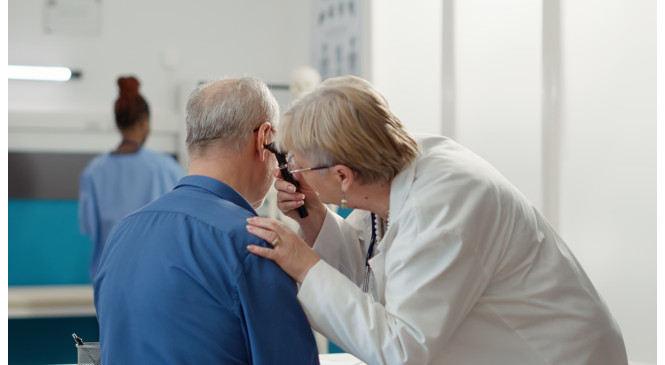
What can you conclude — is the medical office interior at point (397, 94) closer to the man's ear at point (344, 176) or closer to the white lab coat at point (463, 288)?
the white lab coat at point (463, 288)

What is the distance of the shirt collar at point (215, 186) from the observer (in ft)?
4.52

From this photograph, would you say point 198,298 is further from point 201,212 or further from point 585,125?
point 585,125

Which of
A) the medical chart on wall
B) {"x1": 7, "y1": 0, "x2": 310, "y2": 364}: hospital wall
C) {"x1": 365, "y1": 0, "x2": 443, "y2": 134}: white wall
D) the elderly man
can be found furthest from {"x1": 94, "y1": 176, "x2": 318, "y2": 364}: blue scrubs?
{"x1": 7, "y1": 0, "x2": 310, "y2": 364}: hospital wall

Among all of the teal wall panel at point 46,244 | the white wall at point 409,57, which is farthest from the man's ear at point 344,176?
the teal wall panel at point 46,244

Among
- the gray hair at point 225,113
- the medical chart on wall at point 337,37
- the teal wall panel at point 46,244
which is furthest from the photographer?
the teal wall panel at point 46,244

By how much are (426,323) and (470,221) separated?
7.7 inches

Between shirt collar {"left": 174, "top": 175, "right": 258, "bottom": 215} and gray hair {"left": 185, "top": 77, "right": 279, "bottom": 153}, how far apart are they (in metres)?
0.08

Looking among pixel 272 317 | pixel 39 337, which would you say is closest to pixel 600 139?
pixel 272 317

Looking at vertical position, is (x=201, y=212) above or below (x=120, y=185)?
above

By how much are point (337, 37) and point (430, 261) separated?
373 centimetres

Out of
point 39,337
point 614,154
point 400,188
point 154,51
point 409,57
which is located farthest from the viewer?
point 154,51

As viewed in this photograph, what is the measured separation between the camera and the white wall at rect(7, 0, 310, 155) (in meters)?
5.28

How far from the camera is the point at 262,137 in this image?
1472 millimetres

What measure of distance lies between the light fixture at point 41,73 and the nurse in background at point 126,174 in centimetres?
160
